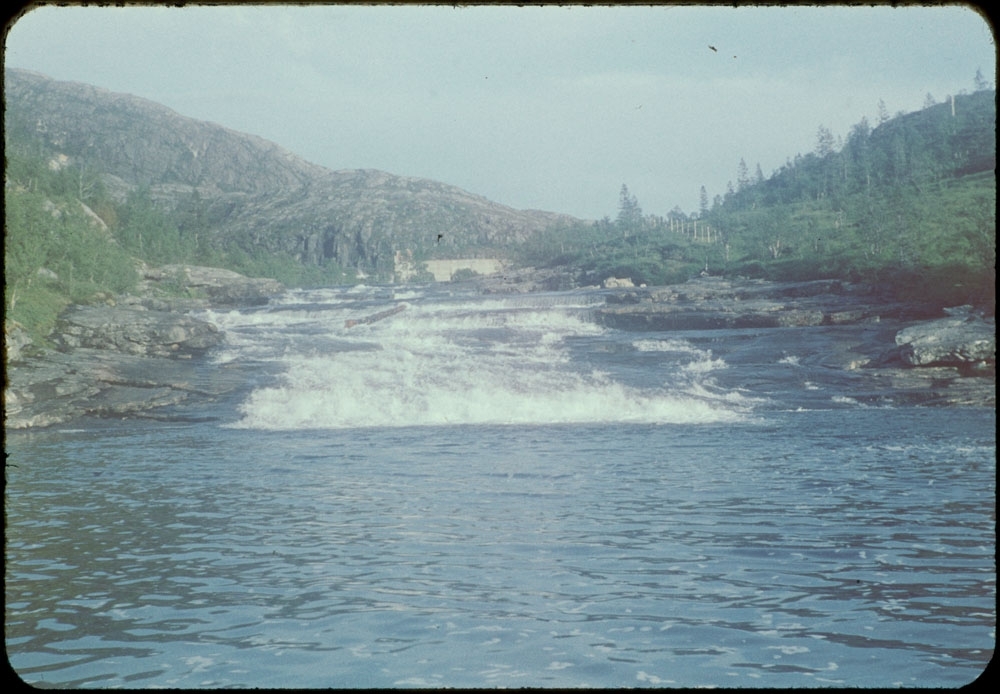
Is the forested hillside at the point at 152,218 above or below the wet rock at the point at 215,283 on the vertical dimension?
above

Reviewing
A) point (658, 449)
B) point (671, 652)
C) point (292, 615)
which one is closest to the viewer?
point (671, 652)

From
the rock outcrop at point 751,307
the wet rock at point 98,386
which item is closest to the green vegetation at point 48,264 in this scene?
the wet rock at point 98,386

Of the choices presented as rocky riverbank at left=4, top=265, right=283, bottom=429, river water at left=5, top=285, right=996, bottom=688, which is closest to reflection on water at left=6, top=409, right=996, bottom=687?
river water at left=5, top=285, right=996, bottom=688

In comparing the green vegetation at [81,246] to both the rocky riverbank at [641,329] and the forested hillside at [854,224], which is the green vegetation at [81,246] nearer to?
the rocky riverbank at [641,329]

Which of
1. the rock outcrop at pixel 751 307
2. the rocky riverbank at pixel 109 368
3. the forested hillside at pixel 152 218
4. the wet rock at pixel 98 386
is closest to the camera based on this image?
the wet rock at pixel 98 386

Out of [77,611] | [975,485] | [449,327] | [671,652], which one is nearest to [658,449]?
[975,485]

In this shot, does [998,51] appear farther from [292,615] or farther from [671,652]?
[292,615]
